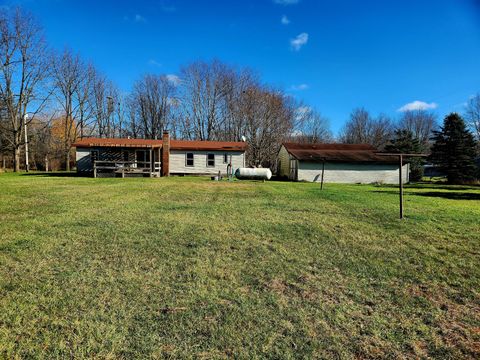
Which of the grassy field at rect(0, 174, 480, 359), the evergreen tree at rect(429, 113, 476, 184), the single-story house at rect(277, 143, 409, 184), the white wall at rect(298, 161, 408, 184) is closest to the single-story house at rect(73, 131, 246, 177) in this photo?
the single-story house at rect(277, 143, 409, 184)

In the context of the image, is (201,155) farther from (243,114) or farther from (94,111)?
(94,111)

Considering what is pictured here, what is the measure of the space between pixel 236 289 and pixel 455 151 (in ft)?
108

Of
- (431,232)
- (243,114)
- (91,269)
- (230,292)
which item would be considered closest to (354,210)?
(431,232)

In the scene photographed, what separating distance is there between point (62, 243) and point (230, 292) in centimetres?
325

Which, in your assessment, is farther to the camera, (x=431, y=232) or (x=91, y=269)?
(x=431, y=232)

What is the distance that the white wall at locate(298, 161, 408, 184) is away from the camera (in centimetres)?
2314

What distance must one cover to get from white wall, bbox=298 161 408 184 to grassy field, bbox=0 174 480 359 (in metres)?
17.1

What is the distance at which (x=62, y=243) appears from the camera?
182 inches

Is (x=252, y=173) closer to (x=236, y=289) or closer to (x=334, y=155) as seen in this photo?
(x=334, y=155)

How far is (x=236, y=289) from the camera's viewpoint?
3.20 m

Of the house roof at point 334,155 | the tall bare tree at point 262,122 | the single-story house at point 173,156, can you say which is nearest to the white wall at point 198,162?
the single-story house at point 173,156

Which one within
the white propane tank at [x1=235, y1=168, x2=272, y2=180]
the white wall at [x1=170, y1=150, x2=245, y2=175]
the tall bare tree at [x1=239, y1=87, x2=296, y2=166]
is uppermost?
the tall bare tree at [x1=239, y1=87, x2=296, y2=166]

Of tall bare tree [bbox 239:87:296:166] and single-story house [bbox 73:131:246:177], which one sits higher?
tall bare tree [bbox 239:87:296:166]

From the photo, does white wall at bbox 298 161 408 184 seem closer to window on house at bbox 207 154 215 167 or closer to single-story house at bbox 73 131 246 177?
single-story house at bbox 73 131 246 177
